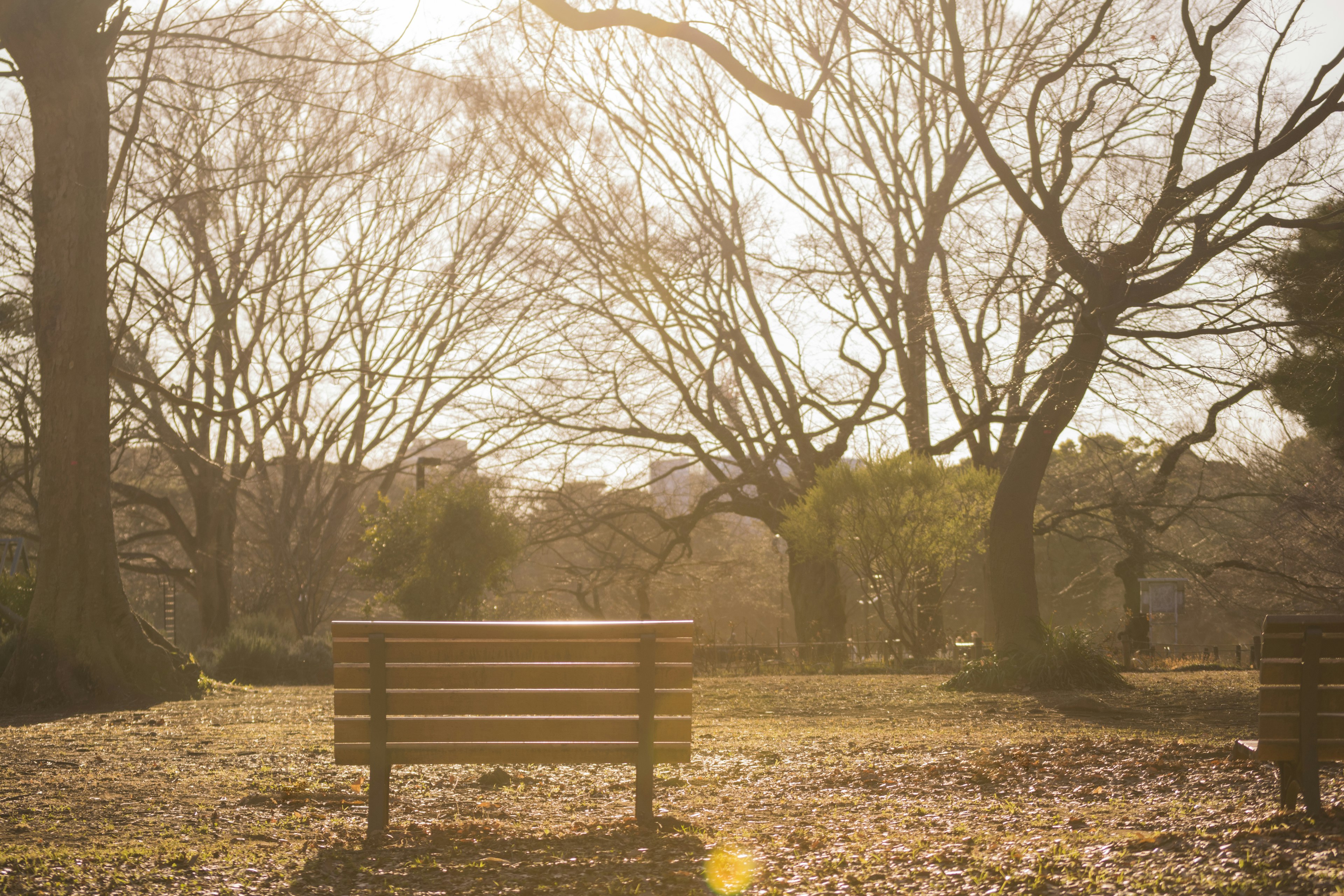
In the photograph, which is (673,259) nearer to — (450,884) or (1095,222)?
(1095,222)

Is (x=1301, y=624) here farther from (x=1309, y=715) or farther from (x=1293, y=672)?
(x=1309, y=715)

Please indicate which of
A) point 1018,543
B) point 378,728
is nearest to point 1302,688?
point 378,728

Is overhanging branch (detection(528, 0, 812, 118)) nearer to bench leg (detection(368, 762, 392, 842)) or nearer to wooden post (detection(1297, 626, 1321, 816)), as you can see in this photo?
wooden post (detection(1297, 626, 1321, 816))

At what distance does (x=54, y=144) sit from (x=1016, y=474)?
35.3ft

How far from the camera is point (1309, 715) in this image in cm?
478

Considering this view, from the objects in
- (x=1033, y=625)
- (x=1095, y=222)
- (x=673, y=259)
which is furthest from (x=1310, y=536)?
(x=673, y=259)

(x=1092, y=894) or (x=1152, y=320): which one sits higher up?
(x=1152, y=320)

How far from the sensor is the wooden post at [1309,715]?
15.5 feet

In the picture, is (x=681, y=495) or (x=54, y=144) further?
(x=681, y=495)

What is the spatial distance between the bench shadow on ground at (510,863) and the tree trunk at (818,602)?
17.4m

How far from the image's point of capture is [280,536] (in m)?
22.4

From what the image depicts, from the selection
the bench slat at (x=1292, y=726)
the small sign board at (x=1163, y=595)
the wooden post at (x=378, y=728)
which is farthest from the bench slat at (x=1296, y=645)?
the small sign board at (x=1163, y=595)

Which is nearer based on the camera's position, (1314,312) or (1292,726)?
(1292,726)

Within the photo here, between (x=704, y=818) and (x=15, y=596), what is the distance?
10792 mm
